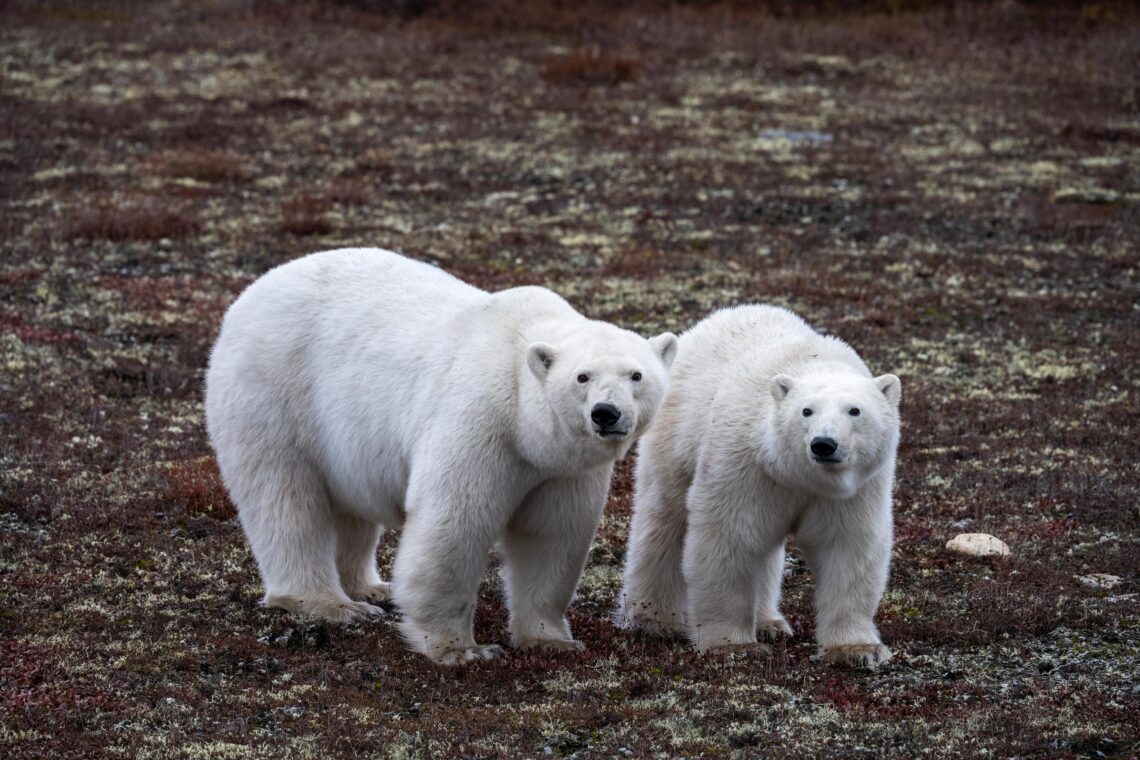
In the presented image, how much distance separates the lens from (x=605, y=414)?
21.8 feet

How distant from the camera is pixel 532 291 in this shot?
777 cm

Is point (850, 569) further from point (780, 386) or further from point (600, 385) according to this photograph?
point (600, 385)

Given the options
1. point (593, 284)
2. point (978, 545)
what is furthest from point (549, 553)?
point (593, 284)

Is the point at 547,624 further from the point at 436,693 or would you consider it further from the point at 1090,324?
the point at 1090,324

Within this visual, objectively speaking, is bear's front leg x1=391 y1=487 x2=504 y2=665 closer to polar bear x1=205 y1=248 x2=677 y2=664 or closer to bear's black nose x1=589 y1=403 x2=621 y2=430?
polar bear x1=205 y1=248 x2=677 y2=664

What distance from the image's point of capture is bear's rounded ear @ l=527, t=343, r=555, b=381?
22.7 ft

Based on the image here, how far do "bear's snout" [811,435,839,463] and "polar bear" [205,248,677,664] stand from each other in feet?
2.65

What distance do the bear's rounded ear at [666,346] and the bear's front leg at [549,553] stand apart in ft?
2.10

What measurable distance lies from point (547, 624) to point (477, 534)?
31.8 inches

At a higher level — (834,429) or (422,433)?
(834,429)

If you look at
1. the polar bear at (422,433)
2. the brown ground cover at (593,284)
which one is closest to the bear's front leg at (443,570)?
the polar bear at (422,433)

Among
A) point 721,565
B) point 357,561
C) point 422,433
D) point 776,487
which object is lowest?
point 357,561

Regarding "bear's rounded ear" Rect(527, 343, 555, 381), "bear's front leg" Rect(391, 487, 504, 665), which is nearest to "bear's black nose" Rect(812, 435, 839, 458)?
"bear's rounded ear" Rect(527, 343, 555, 381)

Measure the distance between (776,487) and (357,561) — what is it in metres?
2.83
